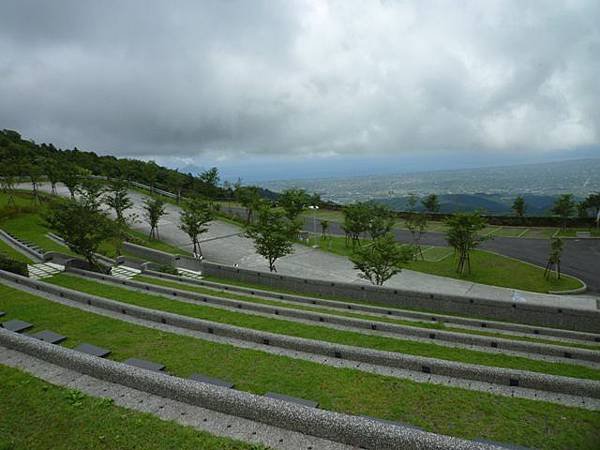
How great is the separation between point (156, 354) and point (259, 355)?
305 centimetres

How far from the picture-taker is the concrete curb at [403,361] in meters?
9.45

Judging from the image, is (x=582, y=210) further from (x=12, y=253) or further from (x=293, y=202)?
(x=12, y=253)

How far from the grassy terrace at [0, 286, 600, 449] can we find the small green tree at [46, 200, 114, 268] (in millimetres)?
10914

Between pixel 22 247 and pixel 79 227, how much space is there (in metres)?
9.38

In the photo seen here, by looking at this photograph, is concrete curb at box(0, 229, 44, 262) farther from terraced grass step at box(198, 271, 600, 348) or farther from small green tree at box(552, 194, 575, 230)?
small green tree at box(552, 194, 575, 230)

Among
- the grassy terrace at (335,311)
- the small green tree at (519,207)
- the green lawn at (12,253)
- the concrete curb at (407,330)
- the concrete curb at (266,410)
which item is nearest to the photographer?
the concrete curb at (266,410)

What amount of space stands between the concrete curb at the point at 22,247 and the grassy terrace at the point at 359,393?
15600 mm

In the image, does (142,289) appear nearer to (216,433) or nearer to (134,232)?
(216,433)

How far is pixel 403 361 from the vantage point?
1059 cm

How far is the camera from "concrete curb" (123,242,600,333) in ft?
58.1

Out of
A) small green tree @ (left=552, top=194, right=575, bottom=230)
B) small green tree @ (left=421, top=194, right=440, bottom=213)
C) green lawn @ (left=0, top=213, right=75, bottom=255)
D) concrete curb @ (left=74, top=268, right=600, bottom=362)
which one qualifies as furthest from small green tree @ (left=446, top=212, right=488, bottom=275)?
green lawn @ (left=0, top=213, right=75, bottom=255)

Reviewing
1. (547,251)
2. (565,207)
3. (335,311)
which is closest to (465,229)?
(547,251)

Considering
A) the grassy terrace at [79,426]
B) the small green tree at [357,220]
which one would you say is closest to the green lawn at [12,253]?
the grassy terrace at [79,426]

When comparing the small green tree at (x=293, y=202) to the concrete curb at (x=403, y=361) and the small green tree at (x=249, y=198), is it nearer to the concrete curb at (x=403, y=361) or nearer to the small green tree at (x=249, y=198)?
the small green tree at (x=249, y=198)
